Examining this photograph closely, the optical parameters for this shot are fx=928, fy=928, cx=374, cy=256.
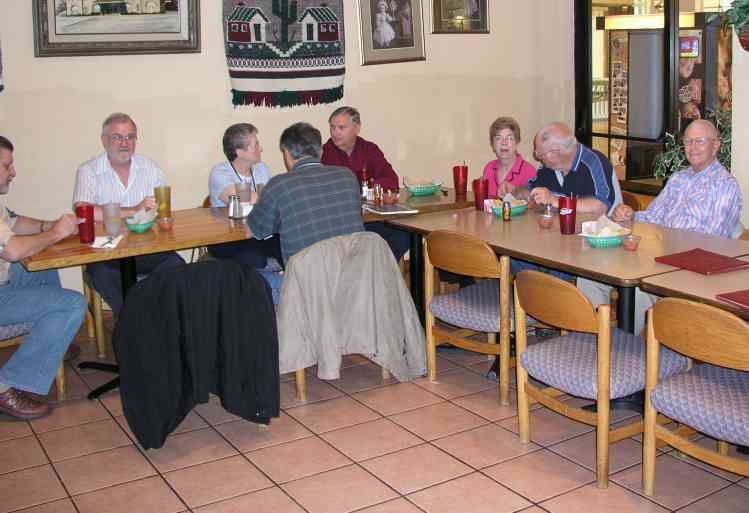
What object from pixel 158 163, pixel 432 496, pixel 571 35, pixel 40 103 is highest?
pixel 571 35

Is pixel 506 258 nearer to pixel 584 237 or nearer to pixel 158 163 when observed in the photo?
pixel 584 237

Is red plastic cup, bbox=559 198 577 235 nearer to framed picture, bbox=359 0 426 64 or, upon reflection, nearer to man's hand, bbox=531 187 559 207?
man's hand, bbox=531 187 559 207

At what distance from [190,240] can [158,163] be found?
1.70 metres

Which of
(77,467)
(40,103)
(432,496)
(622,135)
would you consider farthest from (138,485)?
(622,135)

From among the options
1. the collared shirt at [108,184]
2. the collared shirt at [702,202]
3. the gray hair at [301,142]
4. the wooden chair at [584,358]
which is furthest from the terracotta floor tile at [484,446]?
the collared shirt at [108,184]

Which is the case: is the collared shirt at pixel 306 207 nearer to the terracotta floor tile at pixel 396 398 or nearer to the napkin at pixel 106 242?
the napkin at pixel 106 242

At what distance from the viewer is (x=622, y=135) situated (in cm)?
698

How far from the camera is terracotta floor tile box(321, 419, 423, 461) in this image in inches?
144

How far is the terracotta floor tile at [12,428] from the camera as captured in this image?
3.90 m

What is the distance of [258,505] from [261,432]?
2.13ft

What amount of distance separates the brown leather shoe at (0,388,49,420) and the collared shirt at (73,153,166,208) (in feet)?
3.82

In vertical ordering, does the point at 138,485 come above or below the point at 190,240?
below

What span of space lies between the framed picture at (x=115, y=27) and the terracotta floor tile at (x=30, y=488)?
2.63m

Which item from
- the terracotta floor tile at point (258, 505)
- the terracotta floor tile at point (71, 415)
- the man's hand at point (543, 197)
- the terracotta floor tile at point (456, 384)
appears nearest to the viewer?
the terracotta floor tile at point (258, 505)
